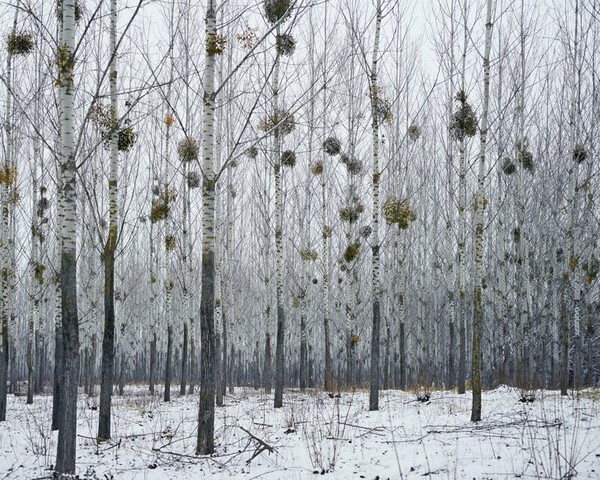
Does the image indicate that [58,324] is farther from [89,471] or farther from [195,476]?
[195,476]

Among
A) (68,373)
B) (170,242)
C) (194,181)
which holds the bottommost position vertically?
(68,373)

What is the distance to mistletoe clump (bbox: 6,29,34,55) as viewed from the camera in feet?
27.1

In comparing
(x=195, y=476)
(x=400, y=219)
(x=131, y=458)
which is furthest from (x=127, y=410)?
(x=400, y=219)

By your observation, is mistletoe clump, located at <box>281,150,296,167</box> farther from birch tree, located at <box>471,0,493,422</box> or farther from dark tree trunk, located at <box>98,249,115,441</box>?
dark tree trunk, located at <box>98,249,115,441</box>

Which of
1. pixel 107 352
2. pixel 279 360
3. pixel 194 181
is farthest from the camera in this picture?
pixel 194 181

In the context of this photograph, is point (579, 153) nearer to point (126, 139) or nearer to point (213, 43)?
point (213, 43)

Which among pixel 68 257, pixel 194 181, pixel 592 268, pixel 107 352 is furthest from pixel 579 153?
pixel 68 257

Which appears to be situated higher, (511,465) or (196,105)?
(196,105)

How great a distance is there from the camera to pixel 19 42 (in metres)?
8.34

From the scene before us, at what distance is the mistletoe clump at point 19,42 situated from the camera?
827 cm

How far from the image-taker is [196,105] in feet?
49.6

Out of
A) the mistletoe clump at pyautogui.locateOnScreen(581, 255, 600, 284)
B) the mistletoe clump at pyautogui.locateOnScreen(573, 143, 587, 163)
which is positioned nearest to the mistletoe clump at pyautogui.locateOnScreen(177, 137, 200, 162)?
the mistletoe clump at pyautogui.locateOnScreen(573, 143, 587, 163)

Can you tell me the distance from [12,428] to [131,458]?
15.1ft

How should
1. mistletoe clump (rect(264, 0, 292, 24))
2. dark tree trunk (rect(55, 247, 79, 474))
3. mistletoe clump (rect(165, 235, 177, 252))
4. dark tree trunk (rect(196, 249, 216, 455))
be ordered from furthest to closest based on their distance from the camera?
mistletoe clump (rect(165, 235, 177, 252))
mistletoe clump (rect(264, 0, 292, 24))
dark tree trunk (rect(196, 249, 216, 455))
dark tree trunk (rect(55, 247, 79, 474))
